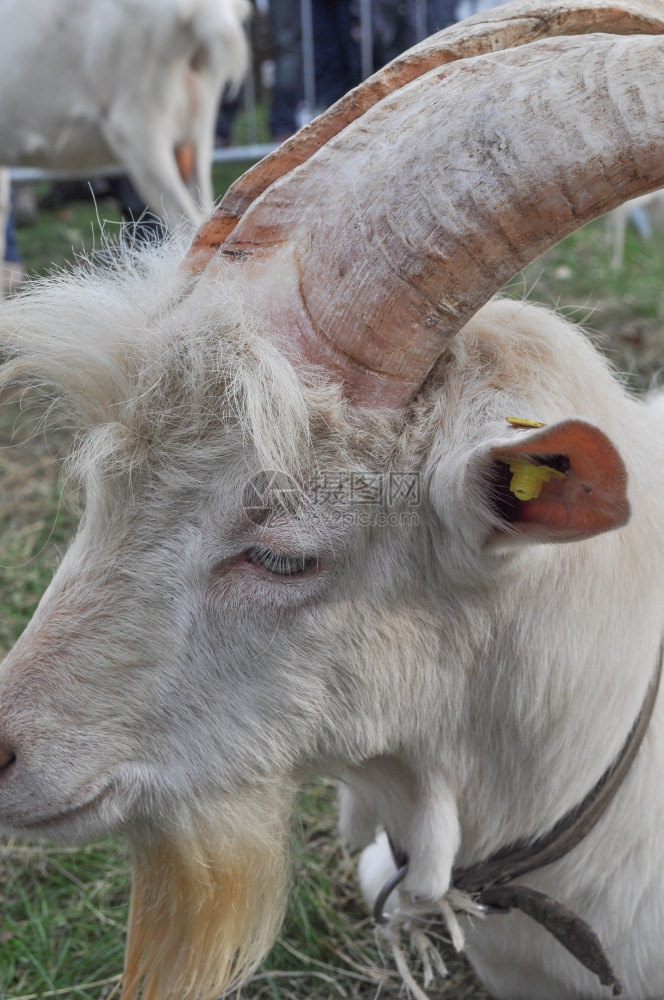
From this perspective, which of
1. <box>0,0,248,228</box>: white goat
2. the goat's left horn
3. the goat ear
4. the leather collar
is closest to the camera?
the goat ear

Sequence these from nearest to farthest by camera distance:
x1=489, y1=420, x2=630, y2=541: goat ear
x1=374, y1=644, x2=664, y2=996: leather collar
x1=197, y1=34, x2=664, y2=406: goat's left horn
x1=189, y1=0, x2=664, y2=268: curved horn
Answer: x1=489, y1=420, x2=630, y2=541: goat ear, x1=197, y1=34, x2=664, y2=406: goat's left horn, x1=189, y1=0, x2=664, y2=268: curved horn, x1=374, y1=644, x2=664, y2=996: leather collar

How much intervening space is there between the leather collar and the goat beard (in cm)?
25

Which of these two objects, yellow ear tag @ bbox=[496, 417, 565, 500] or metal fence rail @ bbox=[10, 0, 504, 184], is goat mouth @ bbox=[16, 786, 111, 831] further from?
metal fence rail @ bbox=[10, 0, 504, 184]

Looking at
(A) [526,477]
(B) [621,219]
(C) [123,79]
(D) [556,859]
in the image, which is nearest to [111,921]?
(D) [556,859]

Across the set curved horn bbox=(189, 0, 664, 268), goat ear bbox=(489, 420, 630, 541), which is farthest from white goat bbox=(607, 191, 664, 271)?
goat ear bbox=(489, 420, 630, 541)

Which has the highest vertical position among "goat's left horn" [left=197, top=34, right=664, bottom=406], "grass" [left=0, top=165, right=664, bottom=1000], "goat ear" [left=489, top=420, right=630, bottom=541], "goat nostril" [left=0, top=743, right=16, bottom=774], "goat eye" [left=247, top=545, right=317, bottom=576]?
"goat's left horn" [left=197, top=34, right=664, bottom=406]

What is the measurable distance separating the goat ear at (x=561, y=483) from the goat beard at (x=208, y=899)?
71 cm

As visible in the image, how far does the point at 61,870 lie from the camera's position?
2885mm

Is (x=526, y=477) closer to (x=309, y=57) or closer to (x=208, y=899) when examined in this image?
(x=208, y=899)

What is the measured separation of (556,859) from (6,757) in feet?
3.33

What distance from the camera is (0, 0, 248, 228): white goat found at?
210 inches

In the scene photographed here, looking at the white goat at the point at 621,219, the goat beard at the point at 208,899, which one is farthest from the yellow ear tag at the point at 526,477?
the white goat at the point at 621,219

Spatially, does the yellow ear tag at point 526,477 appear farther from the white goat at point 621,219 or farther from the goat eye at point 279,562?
the white goat at point 621,219

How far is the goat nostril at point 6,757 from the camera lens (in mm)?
1656
